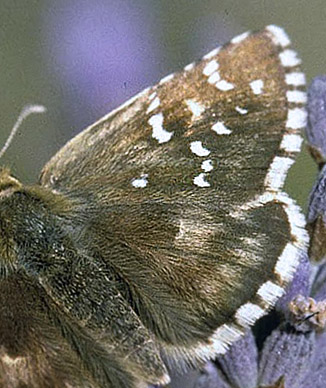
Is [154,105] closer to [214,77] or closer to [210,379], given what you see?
[214,77]

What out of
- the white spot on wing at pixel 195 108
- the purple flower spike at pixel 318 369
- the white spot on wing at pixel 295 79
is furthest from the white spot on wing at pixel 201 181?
the purple flower spike at pixel 318 369

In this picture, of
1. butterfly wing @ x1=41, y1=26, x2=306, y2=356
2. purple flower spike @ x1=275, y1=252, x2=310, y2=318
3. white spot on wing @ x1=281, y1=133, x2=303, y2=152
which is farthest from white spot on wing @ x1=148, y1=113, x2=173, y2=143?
purple flower spike @ x1=275, y1=252, x2=310, y2=318

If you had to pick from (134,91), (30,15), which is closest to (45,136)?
(134,91)

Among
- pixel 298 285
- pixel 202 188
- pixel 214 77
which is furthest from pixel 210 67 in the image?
pixel 298 285

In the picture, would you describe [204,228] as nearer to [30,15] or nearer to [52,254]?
[52,254]

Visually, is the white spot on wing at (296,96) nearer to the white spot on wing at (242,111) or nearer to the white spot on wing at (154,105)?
the white spot on wing at (242,111)

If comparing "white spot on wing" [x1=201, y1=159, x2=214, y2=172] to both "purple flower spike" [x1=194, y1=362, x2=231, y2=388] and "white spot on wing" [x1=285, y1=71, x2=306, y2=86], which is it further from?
"purple flower spike" [x1=194, y1=362, x2=231, y2=388]
